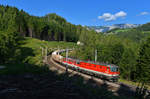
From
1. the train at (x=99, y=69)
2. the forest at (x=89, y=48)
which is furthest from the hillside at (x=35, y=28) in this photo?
the train at (x=99, y=69)

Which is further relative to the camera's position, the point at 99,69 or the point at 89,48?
the point at 89,48

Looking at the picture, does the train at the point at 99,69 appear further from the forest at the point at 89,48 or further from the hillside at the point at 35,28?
the hillside at the point at 35,28

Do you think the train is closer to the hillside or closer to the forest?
the forest

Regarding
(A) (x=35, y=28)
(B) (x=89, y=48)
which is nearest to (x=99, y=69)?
(B) (x=89, y=48)

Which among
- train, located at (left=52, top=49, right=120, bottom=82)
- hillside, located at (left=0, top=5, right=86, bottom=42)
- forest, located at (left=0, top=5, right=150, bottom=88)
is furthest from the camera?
hillside, located at (left=0, top=5, right=86, bottom=42)

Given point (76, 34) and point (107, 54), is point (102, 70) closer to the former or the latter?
point (107, 54)

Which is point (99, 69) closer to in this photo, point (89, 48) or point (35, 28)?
point (89, 48)

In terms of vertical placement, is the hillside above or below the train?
above

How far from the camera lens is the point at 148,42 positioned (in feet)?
168

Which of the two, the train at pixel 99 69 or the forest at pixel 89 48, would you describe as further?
the forest at pixel 89 48

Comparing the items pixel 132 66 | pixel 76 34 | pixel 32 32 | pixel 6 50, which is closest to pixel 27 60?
pixel 6 50

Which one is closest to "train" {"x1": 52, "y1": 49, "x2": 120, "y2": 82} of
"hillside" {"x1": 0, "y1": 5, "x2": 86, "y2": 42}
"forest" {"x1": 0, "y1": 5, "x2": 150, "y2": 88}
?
"forest" {"x1": 0, "y1": 5, "x2": 150, "y2": 88}

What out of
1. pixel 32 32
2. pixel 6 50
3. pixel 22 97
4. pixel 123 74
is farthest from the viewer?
pixel 32 32

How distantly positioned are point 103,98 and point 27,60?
133 ft
